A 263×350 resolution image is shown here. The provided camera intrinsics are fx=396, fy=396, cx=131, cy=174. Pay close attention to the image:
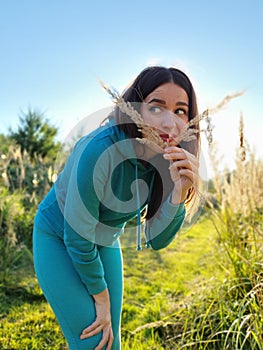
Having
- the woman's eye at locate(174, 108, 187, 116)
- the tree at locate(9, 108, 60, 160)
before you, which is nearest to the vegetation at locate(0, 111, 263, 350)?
the woman's eye at locate(174, 108, 187, 116)

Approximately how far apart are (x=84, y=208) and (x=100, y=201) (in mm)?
100

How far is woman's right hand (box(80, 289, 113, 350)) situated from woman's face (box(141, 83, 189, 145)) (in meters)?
0.67

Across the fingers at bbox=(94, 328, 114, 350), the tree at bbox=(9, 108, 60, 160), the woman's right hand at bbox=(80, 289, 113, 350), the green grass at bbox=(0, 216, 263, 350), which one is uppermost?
the tree at bbox=(9, 108, 60, 160)

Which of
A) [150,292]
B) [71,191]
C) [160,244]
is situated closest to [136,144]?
[71,191]

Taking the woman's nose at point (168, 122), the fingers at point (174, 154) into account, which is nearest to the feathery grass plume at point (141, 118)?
the fingers at point (174, 154)

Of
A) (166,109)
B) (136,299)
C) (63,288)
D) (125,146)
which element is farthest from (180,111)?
(136,299)

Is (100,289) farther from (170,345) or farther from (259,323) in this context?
(170,345)

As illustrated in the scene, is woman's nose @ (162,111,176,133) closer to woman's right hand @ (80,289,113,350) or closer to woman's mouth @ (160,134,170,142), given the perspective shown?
woman's mouth @ (160,134,170,142)

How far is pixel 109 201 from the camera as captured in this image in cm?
151

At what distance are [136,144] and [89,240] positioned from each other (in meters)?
0.39

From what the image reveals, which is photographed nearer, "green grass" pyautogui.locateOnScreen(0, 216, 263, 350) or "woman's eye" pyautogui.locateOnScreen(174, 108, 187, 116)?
"woman's eye" pyautogui.locateOnScreen(174, 108, 187, 116)

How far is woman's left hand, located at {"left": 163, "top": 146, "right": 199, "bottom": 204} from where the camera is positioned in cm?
126

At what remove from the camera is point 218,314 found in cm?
246

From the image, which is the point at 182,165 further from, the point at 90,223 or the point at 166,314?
the point at 166,314
